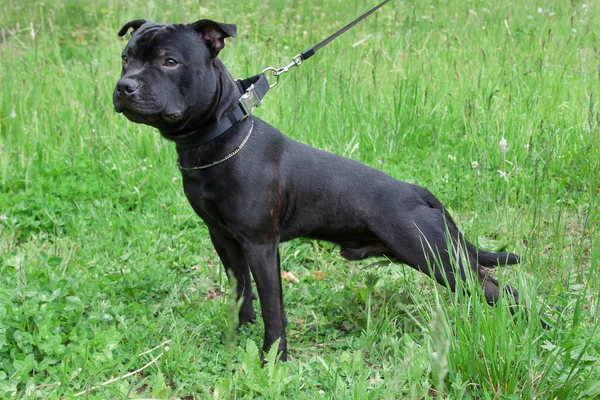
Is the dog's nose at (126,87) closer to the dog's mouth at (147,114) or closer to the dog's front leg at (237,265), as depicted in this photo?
the dog's mouth at (147,114)

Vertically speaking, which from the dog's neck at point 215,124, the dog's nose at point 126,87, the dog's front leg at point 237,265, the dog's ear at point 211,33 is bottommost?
the dog's front leg at point 237,265

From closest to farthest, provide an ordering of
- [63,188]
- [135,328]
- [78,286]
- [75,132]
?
1. [135,328]
2. [78,286]
3. [63,188]
4. [75,132]

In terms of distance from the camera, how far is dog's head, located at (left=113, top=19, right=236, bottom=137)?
2891 millimetres

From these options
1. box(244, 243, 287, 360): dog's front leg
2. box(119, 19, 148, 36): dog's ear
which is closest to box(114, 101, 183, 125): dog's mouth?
box(119, 19, 148, 36): dog's ear

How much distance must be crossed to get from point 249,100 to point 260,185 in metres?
0.41

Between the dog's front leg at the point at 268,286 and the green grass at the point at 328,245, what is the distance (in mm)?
110

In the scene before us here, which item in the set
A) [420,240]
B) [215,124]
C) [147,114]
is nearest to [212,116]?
[215,124]

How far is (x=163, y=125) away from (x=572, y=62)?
4408 mm

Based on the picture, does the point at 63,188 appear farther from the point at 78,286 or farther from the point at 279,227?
the point at 279,227

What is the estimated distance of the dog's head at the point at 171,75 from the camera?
9.48ft

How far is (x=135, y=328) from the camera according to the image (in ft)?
10.5

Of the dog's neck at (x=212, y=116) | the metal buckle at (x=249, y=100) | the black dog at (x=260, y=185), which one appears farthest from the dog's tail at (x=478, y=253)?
the dog's neck at (x=212, y=116)

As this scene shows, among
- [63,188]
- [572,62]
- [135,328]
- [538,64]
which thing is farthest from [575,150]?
[63,188]

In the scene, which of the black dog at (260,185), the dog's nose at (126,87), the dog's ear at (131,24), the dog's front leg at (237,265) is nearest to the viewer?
the dog's nose at (126,87)
